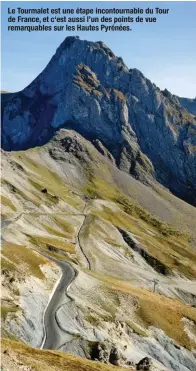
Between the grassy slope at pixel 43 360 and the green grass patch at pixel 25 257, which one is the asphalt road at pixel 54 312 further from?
the grassy slope at pixel 43 360

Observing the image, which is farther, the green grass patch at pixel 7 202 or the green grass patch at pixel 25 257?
the green grass patch at pixel 7 202

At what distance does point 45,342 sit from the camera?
63.2 m

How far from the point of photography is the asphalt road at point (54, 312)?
63.4 metres

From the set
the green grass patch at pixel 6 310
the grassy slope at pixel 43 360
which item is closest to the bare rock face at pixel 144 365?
the grassy slope at pixel 43 360

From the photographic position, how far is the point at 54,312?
72.1 meters

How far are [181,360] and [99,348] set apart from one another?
25.6 m

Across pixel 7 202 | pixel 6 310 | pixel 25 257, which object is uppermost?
pixel 6 310

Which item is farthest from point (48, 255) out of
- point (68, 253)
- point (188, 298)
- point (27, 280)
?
point (188, 298)

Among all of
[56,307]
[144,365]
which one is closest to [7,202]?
[56,307]

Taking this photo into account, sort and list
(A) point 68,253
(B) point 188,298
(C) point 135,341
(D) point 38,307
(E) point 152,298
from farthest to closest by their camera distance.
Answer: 1. (B) point 188,298
2. (A) point 68,253
3. (E) point 152,298
4. (C) point 135,341
5. (D) point 38,307

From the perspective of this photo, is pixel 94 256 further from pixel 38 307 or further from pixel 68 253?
pixel 38 307

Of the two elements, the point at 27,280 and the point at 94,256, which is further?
the point at 94,256

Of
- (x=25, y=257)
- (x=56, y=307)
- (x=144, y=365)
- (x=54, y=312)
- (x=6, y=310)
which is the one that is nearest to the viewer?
(x=6, y=310)

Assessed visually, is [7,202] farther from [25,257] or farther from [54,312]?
[54,312]
